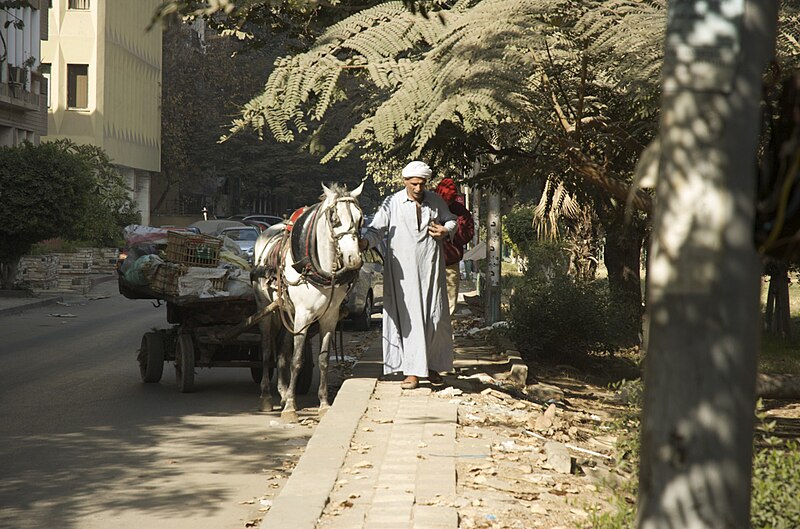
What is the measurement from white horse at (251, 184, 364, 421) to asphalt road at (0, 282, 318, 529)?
53cm

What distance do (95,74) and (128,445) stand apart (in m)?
43.7

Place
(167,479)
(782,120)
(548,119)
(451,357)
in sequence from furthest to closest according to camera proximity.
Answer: (451,357)
(548,119)
(167,479)
(782,120)

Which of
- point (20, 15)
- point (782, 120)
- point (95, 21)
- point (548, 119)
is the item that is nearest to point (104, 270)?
point (20, 15)

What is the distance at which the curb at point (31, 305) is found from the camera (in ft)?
76.5

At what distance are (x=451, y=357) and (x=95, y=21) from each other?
42.7 m

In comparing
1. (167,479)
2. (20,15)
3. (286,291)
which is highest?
(20,15)

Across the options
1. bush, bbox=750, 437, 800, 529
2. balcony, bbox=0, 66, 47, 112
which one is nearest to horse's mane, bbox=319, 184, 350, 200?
bush, bbox=750, 437, 800, 529

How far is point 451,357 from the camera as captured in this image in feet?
37.0

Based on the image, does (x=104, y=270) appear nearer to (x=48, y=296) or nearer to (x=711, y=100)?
(x=48, y=296)

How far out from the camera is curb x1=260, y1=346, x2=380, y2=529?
616cm

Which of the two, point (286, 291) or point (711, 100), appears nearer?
point (711, 100)

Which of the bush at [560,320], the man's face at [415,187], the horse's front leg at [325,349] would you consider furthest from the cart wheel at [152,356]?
the bush at [560,320]

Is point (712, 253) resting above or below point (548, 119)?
below

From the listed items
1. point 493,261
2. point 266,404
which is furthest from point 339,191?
point 493,261
